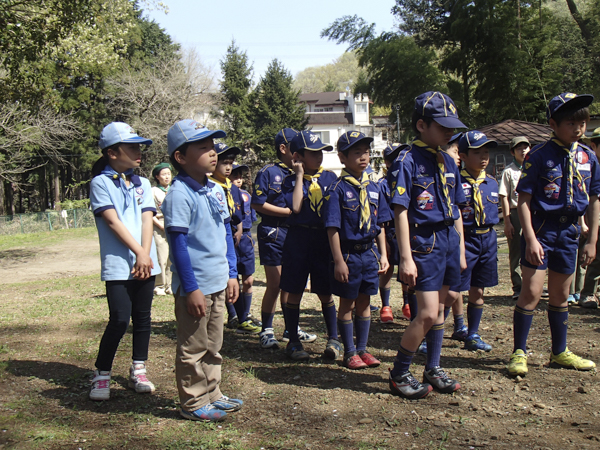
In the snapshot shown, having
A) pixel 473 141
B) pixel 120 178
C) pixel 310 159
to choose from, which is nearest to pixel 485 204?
pixel 473 141

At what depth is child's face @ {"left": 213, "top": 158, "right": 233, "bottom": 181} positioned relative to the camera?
18.5 ft

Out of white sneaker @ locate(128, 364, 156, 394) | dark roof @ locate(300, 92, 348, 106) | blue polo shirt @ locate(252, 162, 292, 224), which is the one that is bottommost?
white sneaker @ locate(128, 364, 156, 394)

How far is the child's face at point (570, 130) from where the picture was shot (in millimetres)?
4320

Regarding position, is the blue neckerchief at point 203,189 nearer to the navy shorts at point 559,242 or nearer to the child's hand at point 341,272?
the child's hand at point 341,272

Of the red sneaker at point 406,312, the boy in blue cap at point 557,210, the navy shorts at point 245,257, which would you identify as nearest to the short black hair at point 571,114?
the boy in blue cap at point 557,210

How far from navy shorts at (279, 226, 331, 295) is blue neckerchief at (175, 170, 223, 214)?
4.96 feet

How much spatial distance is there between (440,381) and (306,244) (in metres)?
1.77

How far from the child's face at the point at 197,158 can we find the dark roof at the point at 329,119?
Answer: 6392 cm

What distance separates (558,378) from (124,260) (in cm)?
362

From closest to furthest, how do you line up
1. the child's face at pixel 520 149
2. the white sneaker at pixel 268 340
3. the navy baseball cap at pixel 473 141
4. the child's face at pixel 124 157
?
the child's face at pixel 124 157 < the navy baseball cap at pixel 473 141 < the white sneaker at pixel 268 340 < the child's face at pixel 520 149

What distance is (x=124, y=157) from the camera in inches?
159

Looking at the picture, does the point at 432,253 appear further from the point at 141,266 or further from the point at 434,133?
the point at 141,266

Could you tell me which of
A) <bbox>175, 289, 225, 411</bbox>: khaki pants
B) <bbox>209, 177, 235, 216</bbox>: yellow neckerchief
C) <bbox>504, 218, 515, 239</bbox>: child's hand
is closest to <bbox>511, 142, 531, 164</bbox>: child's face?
<bbox>504, 218, 515, 239</bbox>: child's hand

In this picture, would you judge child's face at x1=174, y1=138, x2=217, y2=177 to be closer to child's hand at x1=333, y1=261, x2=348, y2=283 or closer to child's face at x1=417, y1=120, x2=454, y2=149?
child's hand at x1=333, y1=261, x2=348, y2=283
